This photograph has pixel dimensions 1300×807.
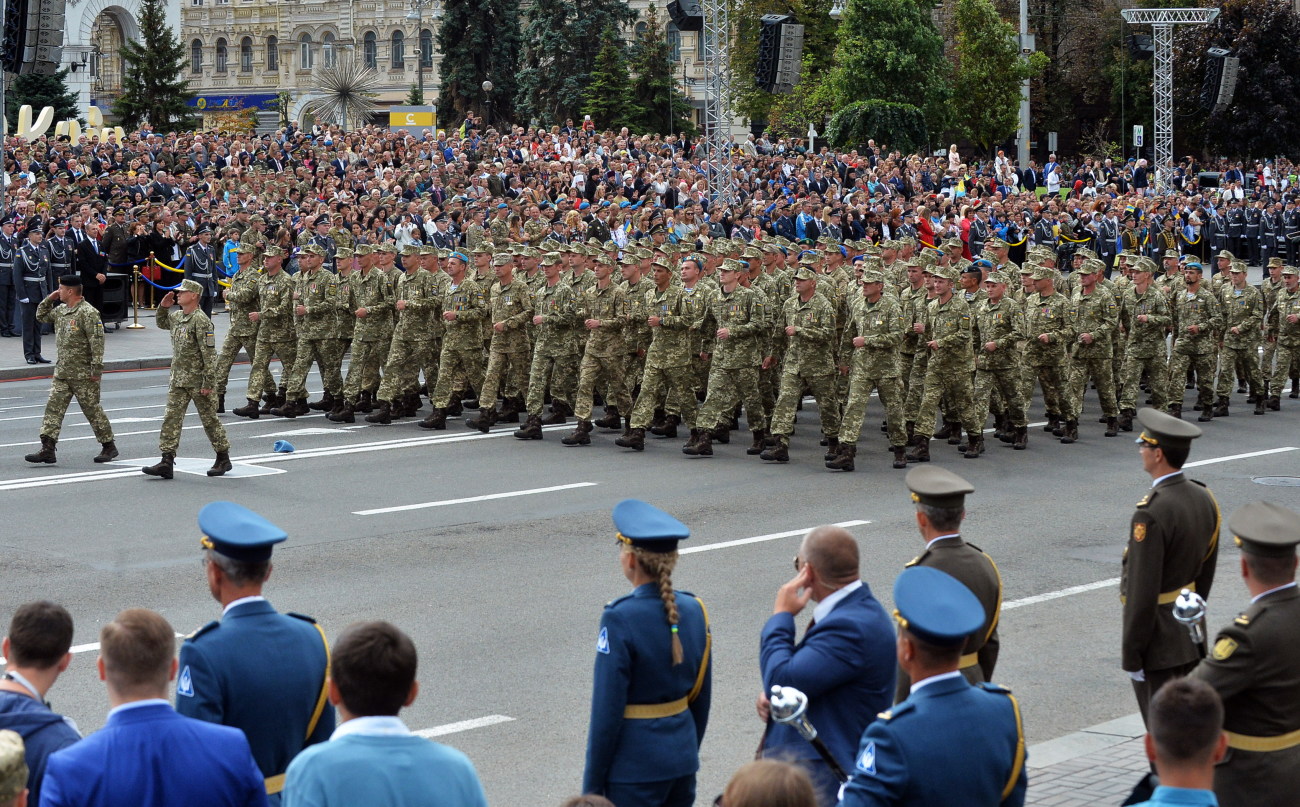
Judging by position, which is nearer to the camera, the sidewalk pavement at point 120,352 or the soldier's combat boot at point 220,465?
the soldier's combat boot at point 220,465

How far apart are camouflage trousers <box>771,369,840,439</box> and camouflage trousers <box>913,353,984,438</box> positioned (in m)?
0.89

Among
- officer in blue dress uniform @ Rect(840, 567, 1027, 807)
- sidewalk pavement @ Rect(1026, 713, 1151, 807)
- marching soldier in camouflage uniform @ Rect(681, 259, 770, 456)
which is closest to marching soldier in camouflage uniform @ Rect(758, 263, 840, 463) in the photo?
marching soldier in camouflage uniform @ Rect(681, 259, 770, 456)

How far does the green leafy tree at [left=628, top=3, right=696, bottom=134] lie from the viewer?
65.9 meters

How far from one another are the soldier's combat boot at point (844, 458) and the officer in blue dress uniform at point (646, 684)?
1101cm

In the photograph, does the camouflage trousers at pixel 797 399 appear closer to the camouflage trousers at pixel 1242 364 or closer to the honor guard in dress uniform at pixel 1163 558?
the camouflage trousers at pixel 1242 364

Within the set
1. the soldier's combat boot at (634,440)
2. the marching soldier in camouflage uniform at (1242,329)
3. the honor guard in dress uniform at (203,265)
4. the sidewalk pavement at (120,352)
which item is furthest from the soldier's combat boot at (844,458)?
the honor guard in dress uniform at (203,265)

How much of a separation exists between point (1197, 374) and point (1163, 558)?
14102 mm

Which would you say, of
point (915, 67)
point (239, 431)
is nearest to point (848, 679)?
point (239, 431)

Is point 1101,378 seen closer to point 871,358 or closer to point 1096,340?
point 1096,340

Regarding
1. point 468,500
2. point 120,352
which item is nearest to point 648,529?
point 468,500

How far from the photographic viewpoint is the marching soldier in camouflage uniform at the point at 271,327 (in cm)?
2006

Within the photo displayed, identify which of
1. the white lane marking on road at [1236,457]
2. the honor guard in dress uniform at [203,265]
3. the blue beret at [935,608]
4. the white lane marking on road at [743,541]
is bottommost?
the white lane marking on road at [743,541]

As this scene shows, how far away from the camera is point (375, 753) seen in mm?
4172

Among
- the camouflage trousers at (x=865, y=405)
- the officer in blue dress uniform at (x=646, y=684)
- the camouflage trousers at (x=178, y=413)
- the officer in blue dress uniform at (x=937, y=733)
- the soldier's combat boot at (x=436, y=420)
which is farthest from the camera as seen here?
the soldier's combat boot at (x=436, y=420)
